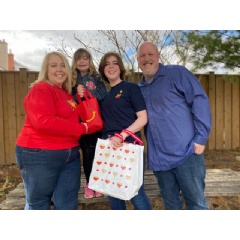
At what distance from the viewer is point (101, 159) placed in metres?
2.06

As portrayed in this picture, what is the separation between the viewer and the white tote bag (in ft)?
6.43

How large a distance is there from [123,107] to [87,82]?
544 mm

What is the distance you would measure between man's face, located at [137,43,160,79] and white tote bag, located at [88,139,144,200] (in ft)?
2.07

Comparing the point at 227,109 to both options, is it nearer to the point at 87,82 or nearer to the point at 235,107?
the point at 235,107

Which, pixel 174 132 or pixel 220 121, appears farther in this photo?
pixel 220 121

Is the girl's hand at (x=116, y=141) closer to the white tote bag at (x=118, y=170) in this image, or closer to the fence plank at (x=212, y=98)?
the white tote bag at (x=118, y=170)

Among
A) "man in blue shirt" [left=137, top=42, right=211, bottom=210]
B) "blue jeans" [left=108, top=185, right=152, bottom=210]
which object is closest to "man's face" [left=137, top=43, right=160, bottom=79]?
"man in blue shirt" [left=137, top=42, right=211, bottom=210]

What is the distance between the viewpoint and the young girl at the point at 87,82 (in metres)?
2.32

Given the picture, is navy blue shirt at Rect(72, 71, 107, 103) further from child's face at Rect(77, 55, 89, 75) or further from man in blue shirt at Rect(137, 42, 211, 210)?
man in blue shirt at Rect(137, 42, 211, 210)

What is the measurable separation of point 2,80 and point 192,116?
4419 millimetres

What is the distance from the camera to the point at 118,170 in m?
1.99

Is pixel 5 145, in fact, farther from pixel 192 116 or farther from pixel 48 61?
pixel 192 116
